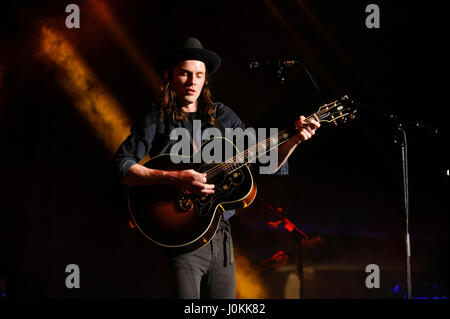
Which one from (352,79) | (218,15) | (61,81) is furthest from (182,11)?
(352,79)

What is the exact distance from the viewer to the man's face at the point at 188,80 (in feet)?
9.00

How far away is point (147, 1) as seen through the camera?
4988 millimetres

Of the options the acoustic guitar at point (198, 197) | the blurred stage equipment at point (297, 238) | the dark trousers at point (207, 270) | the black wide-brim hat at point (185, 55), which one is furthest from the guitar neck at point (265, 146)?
the blurred stage equipment at point (297, 238)

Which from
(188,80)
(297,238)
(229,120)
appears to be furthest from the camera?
(297,238)

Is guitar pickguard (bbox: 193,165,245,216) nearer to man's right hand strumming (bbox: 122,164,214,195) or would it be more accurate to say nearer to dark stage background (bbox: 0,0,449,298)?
man's right hand strumming (bbox: 122,164,214,195)

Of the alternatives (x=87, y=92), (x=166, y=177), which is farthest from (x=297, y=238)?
(x=87, y=92)

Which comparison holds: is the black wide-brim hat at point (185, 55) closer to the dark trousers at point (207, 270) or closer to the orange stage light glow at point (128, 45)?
the dark trousers at point (207, 270)

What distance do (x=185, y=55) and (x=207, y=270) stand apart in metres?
1.28

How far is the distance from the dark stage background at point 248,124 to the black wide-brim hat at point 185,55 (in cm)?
210

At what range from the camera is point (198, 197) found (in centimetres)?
264

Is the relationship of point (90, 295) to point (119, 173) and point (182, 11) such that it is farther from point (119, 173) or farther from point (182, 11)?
point (182, 11)

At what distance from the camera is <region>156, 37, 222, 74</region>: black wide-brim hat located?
2793 mm

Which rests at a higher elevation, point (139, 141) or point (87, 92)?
point (87, 92)

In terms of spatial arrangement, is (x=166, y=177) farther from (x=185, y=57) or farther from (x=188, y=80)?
(x=185, y=57)
